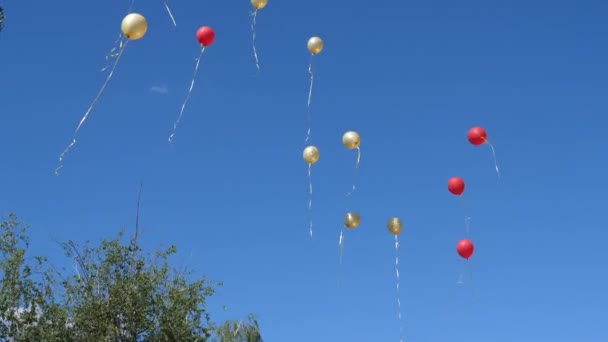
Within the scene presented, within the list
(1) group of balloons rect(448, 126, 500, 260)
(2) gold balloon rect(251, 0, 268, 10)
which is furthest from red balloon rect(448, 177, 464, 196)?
(2) gold balloon rect(251, 0, 268, 10)

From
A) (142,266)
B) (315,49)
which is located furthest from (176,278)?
(315,49)

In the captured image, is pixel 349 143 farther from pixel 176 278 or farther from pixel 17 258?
pixel 17 258

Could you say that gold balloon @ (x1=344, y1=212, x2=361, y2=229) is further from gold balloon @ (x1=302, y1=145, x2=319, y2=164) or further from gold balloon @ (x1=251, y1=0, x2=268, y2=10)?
gold balloon @ (x1=251, y1=0, x2=268, y2=10)

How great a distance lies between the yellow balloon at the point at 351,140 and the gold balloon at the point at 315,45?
153 centimetres

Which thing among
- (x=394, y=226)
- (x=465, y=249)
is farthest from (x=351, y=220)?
(x=465, y=249)

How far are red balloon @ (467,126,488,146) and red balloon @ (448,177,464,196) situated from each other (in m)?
0.69

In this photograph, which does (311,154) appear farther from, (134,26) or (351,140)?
(134,26)

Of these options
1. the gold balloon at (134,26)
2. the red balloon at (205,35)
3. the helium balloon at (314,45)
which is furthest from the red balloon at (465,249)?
the gold balloon at (134,26)

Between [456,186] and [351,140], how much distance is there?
1.97 metres

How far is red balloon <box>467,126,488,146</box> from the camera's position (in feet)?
47.5

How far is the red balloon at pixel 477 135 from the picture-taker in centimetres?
1448

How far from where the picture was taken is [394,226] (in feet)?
50.0

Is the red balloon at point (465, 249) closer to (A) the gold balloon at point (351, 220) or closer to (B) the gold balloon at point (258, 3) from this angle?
(A) the gold balloon at point (351, 220)

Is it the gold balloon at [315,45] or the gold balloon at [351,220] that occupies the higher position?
the gold balloon at [315,45]
